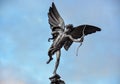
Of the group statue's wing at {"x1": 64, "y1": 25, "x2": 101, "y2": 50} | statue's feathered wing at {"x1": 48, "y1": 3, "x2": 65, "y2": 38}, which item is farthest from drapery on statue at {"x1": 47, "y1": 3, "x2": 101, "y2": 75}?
statue's feathered wing at {"x1": 48, "y1": 3, "x2": 65, "y2": 38}

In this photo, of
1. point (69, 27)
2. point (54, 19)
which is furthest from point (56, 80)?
point (54, 19)

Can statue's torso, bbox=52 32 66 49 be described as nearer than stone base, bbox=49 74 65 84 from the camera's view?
No

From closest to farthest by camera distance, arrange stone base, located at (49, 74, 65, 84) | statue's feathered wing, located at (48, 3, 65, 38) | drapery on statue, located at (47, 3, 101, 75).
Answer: stone base, located at (49, 74, 65, 84) < drapery on statue, located at (47, 3, 101, 75) < statue's feathered wing, located at (48, 3, 65, 38)

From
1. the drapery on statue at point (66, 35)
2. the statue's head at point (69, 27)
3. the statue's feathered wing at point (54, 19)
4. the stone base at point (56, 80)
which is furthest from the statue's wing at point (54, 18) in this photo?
the stone base at point (56, 80)

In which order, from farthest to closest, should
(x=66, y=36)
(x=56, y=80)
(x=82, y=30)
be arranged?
(x=82, y=30)
(x=66, y=36)
(x=56, y=80)

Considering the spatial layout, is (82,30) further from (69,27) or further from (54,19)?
(54,19)

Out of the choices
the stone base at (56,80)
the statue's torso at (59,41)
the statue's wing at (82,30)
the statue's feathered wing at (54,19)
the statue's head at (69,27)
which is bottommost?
the stone base at (56,80)

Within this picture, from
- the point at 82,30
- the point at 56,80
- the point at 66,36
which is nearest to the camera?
the point at 56,80

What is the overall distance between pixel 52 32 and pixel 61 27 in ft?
1.50

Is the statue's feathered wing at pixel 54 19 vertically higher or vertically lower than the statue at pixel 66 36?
higher

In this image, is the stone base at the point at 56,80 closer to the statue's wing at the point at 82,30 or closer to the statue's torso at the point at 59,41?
the statue's torso at the point at 59,41

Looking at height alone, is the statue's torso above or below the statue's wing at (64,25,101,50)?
below

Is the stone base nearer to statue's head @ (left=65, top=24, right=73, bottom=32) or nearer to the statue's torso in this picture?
the statue's torso

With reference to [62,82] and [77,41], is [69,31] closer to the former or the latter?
[77,41]
